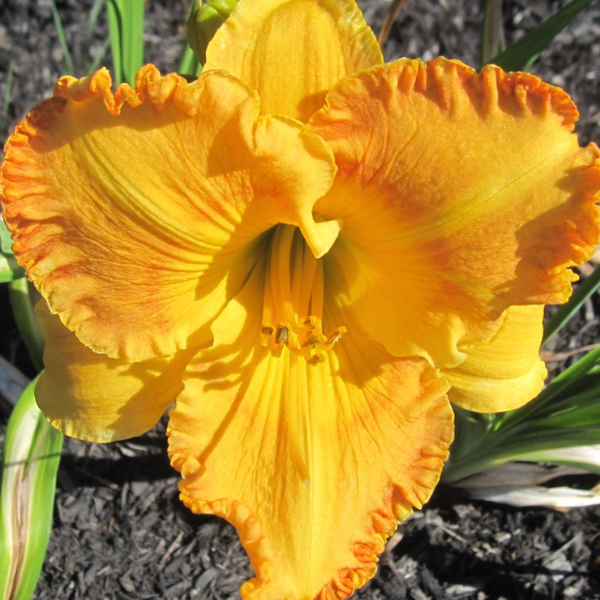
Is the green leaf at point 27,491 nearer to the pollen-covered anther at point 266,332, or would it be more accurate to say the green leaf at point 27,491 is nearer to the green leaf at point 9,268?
the green leaf at point 9,268

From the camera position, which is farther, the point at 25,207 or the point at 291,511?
the point at 291,511

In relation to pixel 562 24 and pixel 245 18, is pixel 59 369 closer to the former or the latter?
pixel 245 18

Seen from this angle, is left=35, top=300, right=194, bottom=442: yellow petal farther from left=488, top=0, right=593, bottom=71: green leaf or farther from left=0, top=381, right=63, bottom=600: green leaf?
left=488, top=0, right=593, bottom=71: green leaf

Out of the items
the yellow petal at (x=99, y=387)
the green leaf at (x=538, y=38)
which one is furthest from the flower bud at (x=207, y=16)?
the green leaf at (x=538, y=38)

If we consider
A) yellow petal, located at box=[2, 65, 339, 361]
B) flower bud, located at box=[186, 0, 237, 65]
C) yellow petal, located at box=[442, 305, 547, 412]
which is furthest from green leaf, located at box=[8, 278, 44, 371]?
yellow petal, located at box=[442, 305, 547, 412]

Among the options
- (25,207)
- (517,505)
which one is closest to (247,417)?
(25,207)
